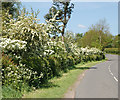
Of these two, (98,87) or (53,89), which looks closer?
(53,89)

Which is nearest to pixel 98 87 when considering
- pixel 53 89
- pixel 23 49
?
pixel 53 89

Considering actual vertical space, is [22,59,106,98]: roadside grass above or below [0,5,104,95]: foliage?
below

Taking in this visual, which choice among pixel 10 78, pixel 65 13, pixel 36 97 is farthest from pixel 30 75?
pixel 65 13

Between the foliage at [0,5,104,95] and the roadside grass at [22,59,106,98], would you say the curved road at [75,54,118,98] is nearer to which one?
the roadside grass at [22,59,106,98]

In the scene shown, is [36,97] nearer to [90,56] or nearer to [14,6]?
[14,6]

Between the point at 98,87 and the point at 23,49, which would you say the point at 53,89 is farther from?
the point at 98,87

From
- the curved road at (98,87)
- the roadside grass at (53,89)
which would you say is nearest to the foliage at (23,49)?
the roadside grass at (53,89)

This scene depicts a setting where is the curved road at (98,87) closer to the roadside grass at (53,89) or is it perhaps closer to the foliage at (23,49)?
the roadside grass at (53,89)

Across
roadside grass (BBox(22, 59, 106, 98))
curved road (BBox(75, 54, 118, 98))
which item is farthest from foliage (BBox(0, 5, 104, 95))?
curved road (BBox(75, 54, 118, 98))

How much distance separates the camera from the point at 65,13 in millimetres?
25859

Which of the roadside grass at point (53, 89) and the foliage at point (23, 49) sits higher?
the foliage at point (23, 49)

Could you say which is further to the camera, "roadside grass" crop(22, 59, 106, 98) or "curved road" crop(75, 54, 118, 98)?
"curved road" crop(75, 54, 118, 98)

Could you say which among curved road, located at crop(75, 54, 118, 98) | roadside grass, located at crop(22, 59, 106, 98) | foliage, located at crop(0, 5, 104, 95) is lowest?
curved road, located at crop(75, 54, 118, 98)

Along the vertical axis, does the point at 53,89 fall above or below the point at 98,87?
above
